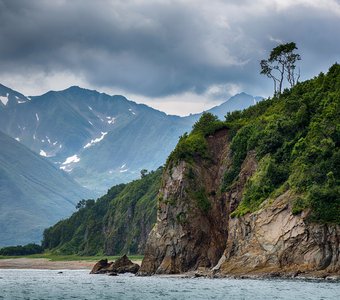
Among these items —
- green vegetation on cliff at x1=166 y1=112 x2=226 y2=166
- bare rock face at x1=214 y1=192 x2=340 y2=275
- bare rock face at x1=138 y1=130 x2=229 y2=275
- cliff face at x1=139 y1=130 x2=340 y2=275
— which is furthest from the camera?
green vegetation on cliff at x1=166 y1=112 x2=226 y2=166

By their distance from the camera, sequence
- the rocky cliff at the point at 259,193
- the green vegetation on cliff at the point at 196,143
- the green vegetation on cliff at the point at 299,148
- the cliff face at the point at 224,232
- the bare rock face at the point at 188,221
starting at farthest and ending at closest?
the green vegetation on cliff at the point at 196,143 < the bare rock face at the point at 188,221 < the green vegetation on cliff at the point at 299,148 < the rocky cliff at the point at 259,193 < the cliff face at the point at 224,232

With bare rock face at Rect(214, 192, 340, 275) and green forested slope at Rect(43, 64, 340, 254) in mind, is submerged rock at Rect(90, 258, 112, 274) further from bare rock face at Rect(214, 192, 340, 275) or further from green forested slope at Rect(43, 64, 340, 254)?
bare rock face at Rect(214, 192, 340, 275)

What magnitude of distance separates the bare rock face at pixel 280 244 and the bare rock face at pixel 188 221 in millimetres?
11854

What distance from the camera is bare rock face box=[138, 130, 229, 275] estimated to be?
11988 cm

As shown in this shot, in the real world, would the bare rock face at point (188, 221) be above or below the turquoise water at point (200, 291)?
above

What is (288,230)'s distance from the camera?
97.6m

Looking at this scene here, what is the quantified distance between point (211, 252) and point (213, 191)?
13.1 meters

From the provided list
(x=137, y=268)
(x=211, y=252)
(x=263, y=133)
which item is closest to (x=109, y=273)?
(x=137, y=268)

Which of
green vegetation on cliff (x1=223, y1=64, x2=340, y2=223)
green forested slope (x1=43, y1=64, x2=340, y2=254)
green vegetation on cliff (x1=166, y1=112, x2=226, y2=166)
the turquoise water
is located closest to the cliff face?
green vegetation on cliff (x1=166, y1=112, x2=226, y2=166)

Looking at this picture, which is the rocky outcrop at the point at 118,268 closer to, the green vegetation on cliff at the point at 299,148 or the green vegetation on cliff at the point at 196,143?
the green vegetation on cliff at the point at 196,143

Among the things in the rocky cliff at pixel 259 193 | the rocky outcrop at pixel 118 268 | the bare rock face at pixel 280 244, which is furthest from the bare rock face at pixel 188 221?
the bare rock face at pixel 280 244

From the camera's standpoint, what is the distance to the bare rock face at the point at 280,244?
92812mm

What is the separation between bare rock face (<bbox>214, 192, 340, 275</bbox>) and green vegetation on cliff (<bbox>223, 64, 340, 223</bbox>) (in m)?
1.97

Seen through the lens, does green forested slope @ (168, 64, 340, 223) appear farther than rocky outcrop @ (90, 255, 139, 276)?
No
